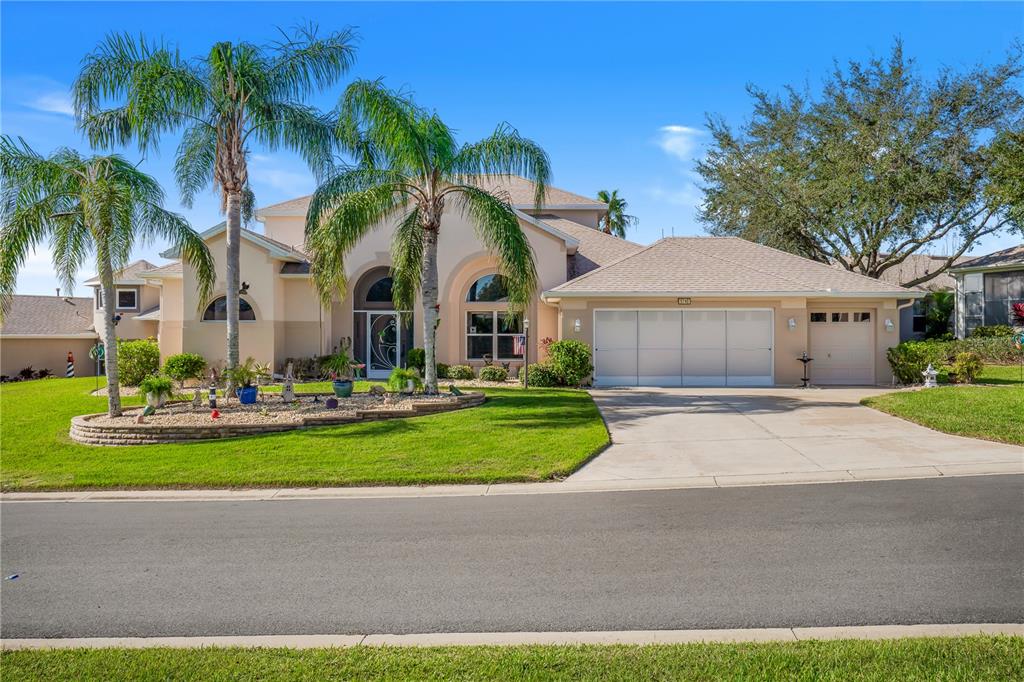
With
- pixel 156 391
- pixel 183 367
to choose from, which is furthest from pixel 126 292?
pixel 156 391

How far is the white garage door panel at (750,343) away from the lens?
2144 cm

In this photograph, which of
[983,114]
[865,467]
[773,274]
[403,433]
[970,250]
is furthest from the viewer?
[970,250]

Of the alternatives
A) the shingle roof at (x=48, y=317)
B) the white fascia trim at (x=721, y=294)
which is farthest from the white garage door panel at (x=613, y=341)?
the shingle roof at (x=48, y=317)

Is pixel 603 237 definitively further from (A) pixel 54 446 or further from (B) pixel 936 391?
(A) pixel 54 446

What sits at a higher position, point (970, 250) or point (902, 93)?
point (902, 93)

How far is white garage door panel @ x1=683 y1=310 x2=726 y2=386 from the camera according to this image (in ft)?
70.4

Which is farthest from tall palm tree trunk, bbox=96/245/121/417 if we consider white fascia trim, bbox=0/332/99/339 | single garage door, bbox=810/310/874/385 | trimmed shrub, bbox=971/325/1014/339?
trimmed shrub, bbox=971/325/1014/339

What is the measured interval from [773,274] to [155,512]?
62.4 ft

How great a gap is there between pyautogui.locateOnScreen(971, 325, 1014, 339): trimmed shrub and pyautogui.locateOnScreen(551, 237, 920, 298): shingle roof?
11882 mm

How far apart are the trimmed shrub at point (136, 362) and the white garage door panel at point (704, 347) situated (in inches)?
667

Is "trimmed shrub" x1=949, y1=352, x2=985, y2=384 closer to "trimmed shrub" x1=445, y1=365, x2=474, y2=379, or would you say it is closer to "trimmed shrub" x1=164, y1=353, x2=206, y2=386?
"trimmed shrub" x1=445, y1=365, x2=474, y2=379

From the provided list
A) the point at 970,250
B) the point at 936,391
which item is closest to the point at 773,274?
the point at 936,391

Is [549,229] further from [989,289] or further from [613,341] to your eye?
[989,289]

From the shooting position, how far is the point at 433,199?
16.9 m
